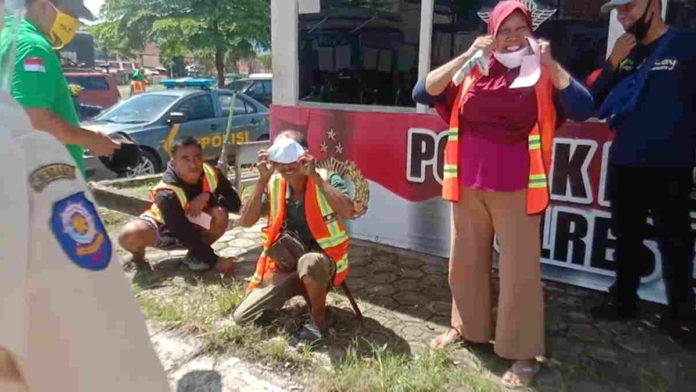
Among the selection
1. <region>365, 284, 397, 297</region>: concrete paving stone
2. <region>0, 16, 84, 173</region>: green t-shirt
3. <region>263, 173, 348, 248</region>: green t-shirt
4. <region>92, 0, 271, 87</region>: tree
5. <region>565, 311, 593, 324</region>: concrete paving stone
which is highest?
<region>92, 0, 271, 87</region>: tree

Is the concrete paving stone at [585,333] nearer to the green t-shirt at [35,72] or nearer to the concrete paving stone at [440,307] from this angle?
the concrete paving stone at [440,307]

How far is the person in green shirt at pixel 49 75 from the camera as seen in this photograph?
2.42 m

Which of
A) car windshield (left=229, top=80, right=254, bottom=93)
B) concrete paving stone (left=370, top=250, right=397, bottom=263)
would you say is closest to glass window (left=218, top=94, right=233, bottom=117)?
car windshield (left=229, top=80, right=254, bottom=93)

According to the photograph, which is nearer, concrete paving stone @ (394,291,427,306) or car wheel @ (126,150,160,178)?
concrete paving stone @ (394,291,427,306)

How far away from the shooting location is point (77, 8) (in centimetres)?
275

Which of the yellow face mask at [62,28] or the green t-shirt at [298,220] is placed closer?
the yellow face mask at [62,28]

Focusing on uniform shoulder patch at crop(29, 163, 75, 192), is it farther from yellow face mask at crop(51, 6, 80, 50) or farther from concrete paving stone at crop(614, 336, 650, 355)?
concrete paving stone at crop(614, 336, 650, 355)

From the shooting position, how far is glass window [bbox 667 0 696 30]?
3.16m

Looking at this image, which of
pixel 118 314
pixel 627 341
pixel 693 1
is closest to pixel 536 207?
pixel 627 341

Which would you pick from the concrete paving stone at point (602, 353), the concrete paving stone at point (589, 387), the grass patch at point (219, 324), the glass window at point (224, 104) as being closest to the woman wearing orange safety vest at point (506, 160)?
the concrete paving stone at point (589, 387)

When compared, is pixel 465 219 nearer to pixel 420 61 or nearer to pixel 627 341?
pixel 627 341

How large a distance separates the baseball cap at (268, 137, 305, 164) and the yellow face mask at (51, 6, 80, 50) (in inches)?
44.9

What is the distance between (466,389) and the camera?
2574 millimetres

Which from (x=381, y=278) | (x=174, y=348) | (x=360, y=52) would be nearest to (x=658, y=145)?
(x=381, y=278)
